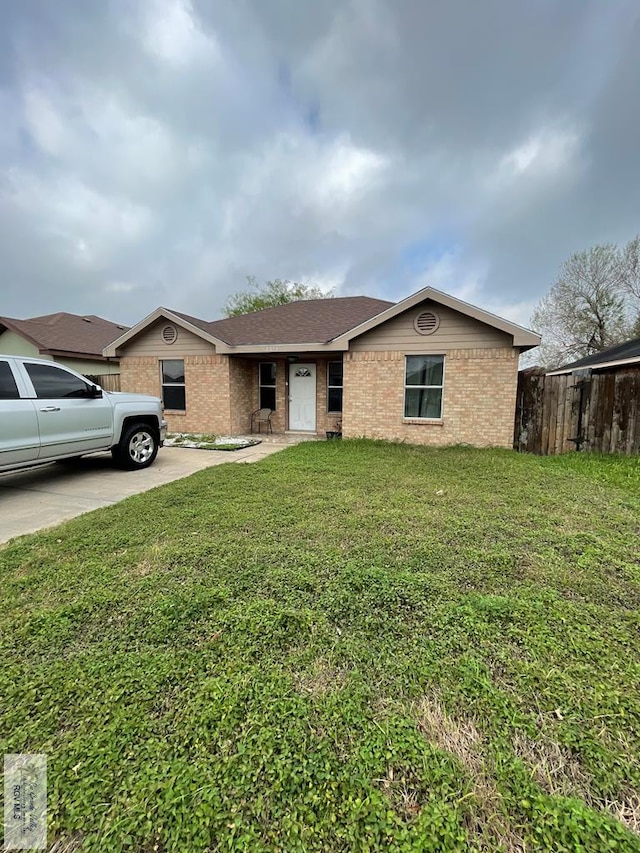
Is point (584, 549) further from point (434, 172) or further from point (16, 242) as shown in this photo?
point (16, 242)

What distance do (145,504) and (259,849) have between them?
4.09 m

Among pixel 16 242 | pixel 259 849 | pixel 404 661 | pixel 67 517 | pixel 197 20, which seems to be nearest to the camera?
pixel 259 849

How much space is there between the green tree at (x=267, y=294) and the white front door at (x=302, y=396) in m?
22.3

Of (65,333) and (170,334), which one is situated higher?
(65,333)

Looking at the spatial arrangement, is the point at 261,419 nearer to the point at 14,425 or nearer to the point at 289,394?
the point at 289,394

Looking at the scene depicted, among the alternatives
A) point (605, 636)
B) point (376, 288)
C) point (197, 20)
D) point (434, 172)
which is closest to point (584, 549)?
point (605, 636)

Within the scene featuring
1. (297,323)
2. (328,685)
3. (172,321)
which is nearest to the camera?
(328,685)

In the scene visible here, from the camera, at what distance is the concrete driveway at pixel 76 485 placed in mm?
4445

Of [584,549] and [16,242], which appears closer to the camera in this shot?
[584,549]

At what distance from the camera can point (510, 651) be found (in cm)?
210

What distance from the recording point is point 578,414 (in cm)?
805

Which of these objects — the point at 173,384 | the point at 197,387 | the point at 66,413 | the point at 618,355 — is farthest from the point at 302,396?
A: the point at 618,355

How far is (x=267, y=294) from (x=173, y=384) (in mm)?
23027

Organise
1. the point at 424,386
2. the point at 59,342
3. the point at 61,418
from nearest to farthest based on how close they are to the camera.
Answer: the point at 61,418 → the point at 424,386 → the point at 59,342
